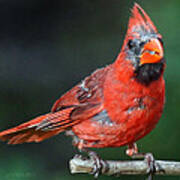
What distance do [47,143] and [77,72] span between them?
418mm

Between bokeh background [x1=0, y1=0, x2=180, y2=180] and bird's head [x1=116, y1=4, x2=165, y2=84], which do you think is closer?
bird's head [x1=116, y1=4, x2=165, y2=84]

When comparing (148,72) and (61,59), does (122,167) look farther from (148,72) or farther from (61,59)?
(61,59)

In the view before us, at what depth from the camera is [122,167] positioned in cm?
191

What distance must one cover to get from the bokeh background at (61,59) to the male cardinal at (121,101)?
35 cm

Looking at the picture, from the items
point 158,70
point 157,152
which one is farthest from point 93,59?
point 158,70

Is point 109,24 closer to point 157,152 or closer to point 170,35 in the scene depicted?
point 170,35

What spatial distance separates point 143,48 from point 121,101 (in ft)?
0.76

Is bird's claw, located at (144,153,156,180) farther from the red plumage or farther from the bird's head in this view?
the bird's head

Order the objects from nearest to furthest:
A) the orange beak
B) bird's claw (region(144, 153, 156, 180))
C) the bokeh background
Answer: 1. the orange beak
2. bird's claw (region(144, 153, 156, 180))
3. the bokeh background

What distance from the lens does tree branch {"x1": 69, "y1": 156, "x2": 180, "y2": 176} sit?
1899mm

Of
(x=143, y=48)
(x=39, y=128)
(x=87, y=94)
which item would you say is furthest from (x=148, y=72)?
(x=39, y=128)

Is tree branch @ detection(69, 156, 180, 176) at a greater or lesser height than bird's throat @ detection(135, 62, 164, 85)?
lesser

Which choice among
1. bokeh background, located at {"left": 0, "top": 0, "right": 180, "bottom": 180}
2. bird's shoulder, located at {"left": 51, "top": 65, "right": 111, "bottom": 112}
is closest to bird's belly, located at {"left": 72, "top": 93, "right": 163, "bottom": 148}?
bird's shoulder, located at {"left": 51, "top": 65, "right": 111, "bottom": 112}

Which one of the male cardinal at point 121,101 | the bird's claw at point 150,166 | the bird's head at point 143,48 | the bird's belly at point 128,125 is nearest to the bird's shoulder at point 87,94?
the male cardinal at point 121,101
